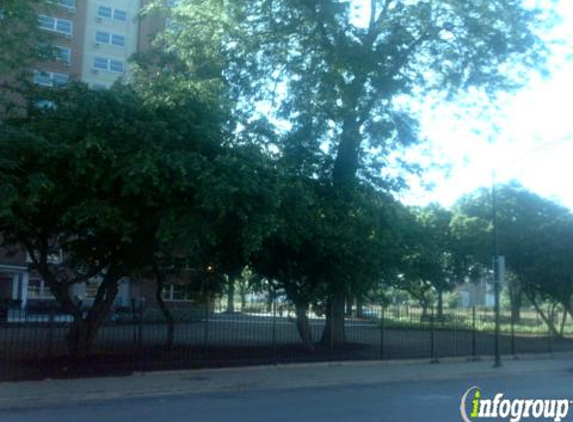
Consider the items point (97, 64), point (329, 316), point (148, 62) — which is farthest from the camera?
point (97, 64)

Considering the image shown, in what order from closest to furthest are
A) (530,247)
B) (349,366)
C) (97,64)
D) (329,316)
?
(349,366) < (329,316) < (530,247) < (97,64)

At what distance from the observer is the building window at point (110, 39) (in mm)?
59594

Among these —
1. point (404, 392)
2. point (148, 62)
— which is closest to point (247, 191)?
point (404, 392)

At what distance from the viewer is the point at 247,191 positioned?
15234 millimetres

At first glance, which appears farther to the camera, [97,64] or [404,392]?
[97,64]

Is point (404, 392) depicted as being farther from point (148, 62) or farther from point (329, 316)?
point (148, 62)

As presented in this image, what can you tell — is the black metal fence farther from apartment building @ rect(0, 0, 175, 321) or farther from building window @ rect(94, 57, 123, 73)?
building window @ rect(94, 57, 123, 73)

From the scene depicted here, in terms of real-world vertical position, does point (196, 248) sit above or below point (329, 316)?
above

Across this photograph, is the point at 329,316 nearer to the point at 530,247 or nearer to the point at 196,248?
the point at 196,248

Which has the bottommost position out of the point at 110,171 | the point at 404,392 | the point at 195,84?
the point at 404,392

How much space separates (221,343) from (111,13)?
45542 mm

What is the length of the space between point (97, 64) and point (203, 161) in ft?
156

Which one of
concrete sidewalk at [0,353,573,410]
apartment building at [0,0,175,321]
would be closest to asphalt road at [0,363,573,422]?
concrete sidewalk at [0,353,573,410]

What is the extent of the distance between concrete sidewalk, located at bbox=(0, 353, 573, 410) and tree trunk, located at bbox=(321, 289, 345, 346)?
2207 millimetres
